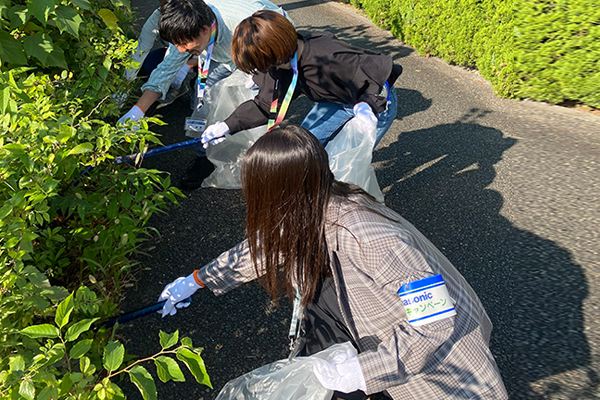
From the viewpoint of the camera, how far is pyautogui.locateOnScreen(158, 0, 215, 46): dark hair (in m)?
2.74

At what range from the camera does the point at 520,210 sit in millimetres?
3172

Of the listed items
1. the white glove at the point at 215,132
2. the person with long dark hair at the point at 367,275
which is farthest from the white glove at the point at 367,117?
the person with long dark hair at the point at 367,275

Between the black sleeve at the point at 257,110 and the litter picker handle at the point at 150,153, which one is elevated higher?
the black sleeve at the point at 257,110

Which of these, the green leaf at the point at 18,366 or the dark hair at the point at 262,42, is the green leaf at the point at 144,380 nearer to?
the green leaf at the point at 18,366

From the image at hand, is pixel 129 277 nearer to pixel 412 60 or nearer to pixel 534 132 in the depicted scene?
pixel 534 132

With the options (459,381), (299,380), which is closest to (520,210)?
(459,381)

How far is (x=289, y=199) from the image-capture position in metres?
1.44

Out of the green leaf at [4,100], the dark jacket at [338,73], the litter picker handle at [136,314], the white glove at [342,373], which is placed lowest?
the litter picker handle at [136,314]

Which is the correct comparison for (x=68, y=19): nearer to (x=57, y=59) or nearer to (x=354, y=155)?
(x=57, y=59)

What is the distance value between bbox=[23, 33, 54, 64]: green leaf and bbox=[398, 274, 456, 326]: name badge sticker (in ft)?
6.81

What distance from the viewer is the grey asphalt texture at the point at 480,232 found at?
2.26 metres

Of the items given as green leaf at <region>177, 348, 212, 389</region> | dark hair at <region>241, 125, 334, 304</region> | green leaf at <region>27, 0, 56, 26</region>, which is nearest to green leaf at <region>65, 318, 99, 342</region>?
green leaf at <region>177, 348, 212, 389</region>

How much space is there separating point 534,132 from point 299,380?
3.35 meters

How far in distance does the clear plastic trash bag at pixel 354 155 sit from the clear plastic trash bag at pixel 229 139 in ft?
3.11
